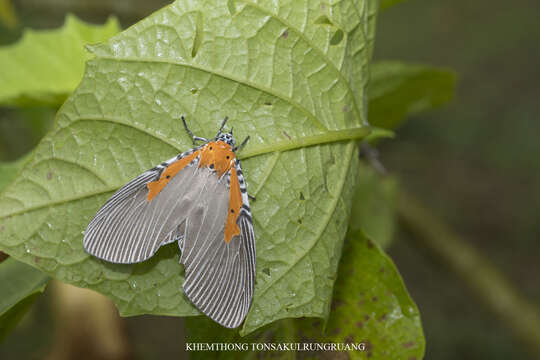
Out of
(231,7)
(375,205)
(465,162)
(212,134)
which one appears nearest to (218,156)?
(212,134)

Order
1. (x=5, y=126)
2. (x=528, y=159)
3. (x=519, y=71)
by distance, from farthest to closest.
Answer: (x=519, y=71), (x=528, y=159), (x=5, y=126)

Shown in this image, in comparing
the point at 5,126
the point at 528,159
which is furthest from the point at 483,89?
the point at 5,126

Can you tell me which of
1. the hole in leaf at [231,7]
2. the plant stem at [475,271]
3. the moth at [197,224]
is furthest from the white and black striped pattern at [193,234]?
the plant stem at [475,271]

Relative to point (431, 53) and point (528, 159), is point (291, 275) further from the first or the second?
point (431, 53)

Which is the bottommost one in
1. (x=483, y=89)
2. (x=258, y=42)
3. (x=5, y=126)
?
→ (x=483, y=89)

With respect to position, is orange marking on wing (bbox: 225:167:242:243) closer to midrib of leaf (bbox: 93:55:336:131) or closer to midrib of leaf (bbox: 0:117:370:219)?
midrib of leaf (bbox: 0:117:370:219)

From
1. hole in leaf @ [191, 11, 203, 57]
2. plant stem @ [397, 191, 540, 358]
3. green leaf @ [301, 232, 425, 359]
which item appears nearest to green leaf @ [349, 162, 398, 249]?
plant stem @ [397, 191, 540, 358]

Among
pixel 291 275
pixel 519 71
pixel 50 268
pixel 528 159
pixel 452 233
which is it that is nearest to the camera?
pixel 50 268
